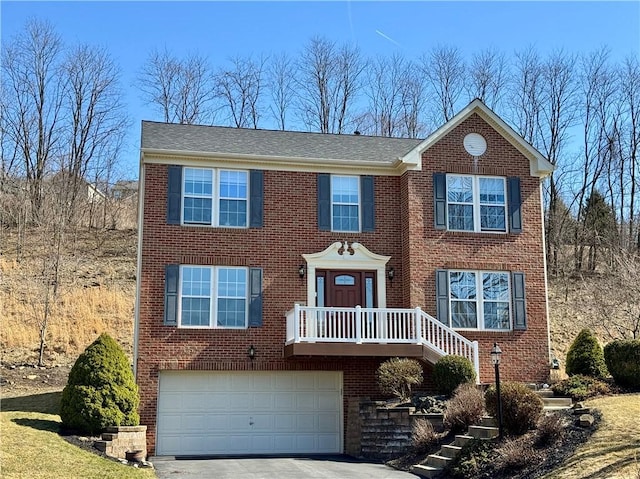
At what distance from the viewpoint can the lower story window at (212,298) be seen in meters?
20.0

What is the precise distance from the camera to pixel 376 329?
1956 centimetres

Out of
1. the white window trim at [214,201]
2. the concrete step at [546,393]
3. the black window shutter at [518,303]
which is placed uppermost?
the white window trim at [214,201]

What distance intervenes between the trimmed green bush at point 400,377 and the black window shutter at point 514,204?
5777 millimetres

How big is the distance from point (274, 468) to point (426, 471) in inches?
136

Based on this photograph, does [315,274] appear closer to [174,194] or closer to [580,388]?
[174,194]

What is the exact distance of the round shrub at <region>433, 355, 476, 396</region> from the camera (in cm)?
1853

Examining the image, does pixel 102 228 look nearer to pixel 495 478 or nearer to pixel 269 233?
pixel 269 233

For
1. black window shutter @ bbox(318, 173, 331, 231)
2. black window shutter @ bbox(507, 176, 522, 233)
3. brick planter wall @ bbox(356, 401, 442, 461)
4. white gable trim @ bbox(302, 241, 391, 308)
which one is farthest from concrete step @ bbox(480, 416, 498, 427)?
black window shutter @ bbox(507, 176, 522, 233)

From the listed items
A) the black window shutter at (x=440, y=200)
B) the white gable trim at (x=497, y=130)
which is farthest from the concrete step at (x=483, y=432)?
the white gable trim at (x=497, y=130)

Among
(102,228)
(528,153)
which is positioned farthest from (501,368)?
(102,228)

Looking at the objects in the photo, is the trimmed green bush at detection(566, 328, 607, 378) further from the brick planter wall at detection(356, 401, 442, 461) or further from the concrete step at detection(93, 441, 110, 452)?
the concrete step at detection(93, 441, 110, 452)

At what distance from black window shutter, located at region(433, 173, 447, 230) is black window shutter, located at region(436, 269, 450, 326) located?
1378mm

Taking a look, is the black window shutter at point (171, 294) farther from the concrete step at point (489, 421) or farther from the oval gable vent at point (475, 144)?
the oval gable vent at point (475, 144)

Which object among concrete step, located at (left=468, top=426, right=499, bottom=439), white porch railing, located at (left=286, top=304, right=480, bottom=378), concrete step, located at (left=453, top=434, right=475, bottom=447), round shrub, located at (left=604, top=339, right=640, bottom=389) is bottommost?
concrete step, located at (left=453, top=434, right=475, bottom=447)
